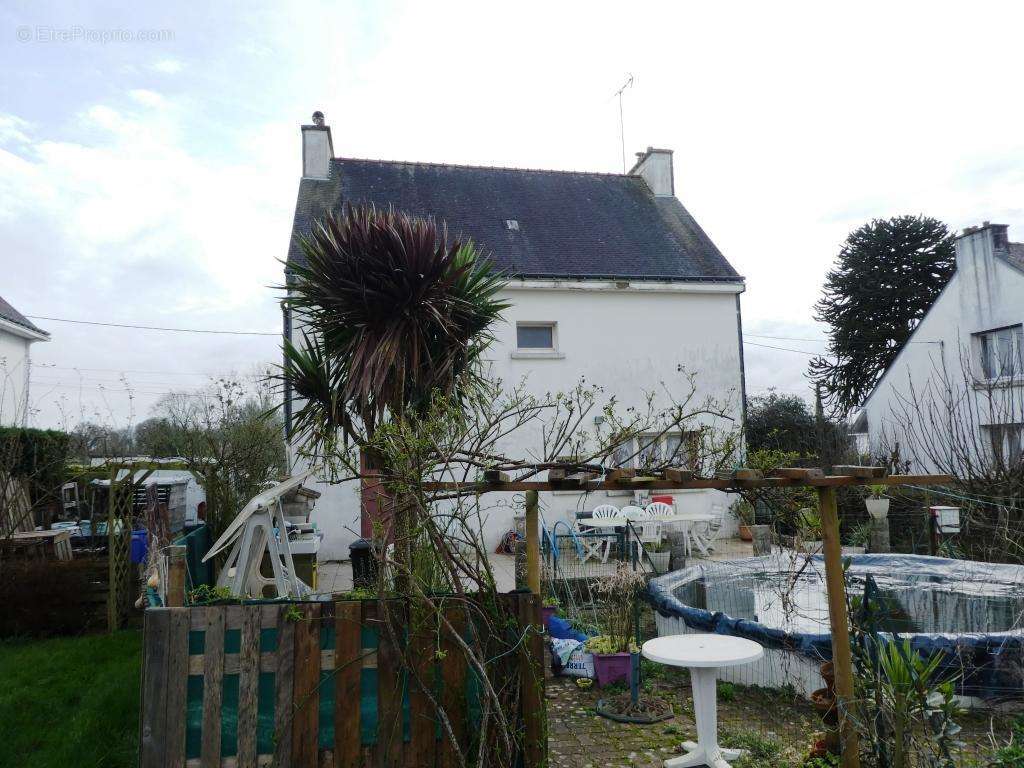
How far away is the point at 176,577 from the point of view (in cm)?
391

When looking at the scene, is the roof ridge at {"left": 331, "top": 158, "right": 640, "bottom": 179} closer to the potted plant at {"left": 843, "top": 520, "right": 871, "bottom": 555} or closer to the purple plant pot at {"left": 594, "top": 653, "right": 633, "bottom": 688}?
the potted plant at {"left": 843, "top": 520, "right": 871, "bottom": 555}

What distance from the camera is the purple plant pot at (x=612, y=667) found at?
568 cm

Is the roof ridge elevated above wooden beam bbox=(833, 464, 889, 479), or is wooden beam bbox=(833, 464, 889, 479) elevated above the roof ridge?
the roof ridge

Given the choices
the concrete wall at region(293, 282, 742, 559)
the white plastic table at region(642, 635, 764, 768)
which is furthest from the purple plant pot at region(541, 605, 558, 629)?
the concrete wall at region(293, 282, 742, 559)

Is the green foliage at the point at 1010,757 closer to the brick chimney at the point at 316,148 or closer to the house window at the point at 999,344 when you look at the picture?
the brick chimney at the point at 316,148

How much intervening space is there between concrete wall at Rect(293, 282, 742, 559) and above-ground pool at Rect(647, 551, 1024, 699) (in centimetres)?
554

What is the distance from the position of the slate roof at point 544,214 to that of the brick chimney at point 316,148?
0.27m

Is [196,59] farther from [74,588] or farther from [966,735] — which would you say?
[966,735]

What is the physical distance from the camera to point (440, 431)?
3.71 meters

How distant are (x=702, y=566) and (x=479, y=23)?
20.9ft

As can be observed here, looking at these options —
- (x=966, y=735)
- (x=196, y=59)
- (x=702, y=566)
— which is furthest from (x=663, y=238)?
(x=966, y=735)

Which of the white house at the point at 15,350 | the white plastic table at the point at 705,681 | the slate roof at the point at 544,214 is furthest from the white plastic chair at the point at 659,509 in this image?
the white house at the point at 15,350

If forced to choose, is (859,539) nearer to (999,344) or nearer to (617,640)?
(617,640)

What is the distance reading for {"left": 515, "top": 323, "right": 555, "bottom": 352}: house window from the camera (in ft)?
46.5
